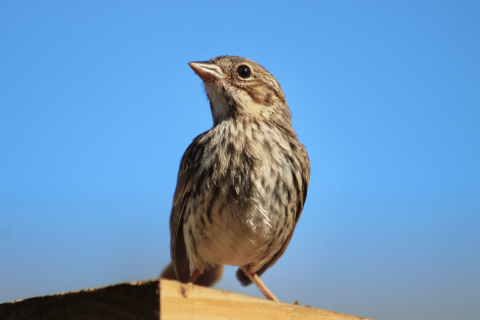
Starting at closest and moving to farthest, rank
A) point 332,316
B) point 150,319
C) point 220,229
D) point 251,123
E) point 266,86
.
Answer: point 150,319, point 332,316, point 220,229, point 251,123, point 266,86

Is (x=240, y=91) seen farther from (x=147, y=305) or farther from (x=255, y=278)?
(x=147, y=305)

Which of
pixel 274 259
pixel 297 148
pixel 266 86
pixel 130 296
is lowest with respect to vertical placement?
pixel 130 296

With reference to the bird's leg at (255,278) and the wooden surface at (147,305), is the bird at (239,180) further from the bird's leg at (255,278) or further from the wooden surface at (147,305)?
the wooden surface at (147,305)

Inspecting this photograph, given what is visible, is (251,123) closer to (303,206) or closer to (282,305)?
(303,206)

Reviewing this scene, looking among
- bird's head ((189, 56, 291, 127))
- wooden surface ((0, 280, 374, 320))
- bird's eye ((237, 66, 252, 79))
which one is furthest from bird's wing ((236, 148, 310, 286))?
wooden surface ((0, 280, 374, 320))

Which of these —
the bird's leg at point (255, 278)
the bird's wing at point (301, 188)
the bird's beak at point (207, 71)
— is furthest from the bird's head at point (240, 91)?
the bird's leg at point (255, 278)

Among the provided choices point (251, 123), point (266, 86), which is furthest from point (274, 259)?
point (266, 86)

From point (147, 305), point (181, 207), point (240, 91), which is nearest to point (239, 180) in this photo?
point (181, 207)
